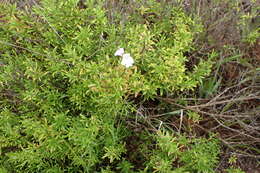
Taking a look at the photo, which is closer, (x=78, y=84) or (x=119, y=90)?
(x=119, y=90)

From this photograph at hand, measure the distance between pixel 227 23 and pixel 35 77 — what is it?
219 cm

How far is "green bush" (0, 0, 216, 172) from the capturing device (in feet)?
6.82

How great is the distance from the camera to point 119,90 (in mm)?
1990

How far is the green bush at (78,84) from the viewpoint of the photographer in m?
2.08

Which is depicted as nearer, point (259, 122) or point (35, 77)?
point (35, 77)

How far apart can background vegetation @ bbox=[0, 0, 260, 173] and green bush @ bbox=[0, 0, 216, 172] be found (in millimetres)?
11

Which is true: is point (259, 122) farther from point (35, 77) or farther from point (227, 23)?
point (35, 77)

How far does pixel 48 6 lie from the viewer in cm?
229

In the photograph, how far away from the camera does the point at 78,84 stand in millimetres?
2340

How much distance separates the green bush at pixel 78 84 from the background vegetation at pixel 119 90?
11mm

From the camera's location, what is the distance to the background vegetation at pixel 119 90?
2.13 metres

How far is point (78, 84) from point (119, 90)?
0.53m

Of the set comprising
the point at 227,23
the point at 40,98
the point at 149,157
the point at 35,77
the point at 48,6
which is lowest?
the point at 149,157

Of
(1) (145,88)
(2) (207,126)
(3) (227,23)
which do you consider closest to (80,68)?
(1) (145,88)
